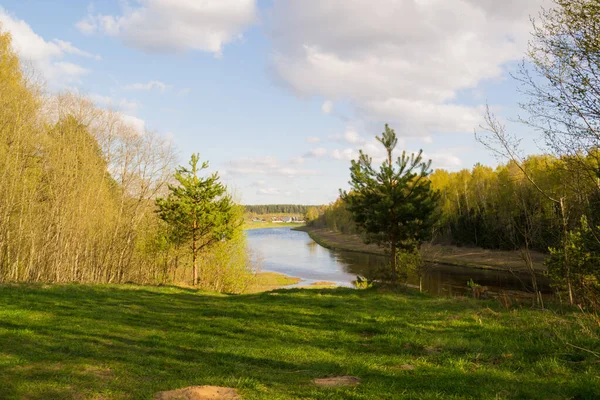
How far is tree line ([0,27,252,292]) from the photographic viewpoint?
16.4 meters

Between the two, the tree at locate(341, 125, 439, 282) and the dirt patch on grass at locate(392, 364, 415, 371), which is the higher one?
the tree at locate(341, 125, 439, 282)

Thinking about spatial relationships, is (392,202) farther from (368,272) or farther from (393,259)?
(368,272)

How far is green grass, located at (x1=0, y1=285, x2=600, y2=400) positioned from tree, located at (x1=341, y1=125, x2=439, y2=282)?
228 inches

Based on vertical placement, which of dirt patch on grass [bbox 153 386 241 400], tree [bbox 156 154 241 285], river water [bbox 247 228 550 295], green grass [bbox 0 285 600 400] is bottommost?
river water [bbox 247 228 550 295]

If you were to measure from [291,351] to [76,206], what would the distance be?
49.8 ft

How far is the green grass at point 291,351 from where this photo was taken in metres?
5.36

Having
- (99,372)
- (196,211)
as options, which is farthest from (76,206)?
(99,372)

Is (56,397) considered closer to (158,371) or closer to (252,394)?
(158,371)

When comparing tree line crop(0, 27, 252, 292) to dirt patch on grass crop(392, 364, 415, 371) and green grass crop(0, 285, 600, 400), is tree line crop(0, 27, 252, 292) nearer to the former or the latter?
green grass crop(0, 285, 600, 400)

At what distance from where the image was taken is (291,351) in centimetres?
743

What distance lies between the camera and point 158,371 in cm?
629

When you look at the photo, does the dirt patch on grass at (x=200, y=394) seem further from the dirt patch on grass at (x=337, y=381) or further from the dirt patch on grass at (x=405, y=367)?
the dirt patch on grass at (x=405, y=367)

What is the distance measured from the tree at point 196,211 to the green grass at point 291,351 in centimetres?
973

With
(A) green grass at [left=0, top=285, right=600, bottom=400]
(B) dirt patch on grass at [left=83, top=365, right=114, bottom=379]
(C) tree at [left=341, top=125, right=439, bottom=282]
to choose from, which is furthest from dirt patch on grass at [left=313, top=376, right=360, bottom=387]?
(C) tree at [left=341, top=125, right=439, bottom=282]
